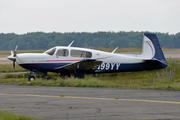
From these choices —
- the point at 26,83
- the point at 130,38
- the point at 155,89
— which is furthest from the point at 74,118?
the point at 130,38

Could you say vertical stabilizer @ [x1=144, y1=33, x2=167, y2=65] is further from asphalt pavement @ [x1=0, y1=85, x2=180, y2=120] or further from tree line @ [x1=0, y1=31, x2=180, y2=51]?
tree line @ [x1=0, y1=31, x2=180, y2=51]

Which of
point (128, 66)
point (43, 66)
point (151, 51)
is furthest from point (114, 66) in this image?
point (43, 66)

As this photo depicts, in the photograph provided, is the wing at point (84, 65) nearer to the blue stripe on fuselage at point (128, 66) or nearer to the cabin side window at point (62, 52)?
the blue stripe on fuselage at point (128, 66)

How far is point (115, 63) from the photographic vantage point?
741 inches

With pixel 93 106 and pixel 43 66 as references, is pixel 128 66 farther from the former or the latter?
pixel 93 106

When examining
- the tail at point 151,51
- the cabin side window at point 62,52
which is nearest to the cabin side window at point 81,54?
the cabin side window at point 62,52

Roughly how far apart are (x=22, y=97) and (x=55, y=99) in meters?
1.50

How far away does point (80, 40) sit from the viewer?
531 ft

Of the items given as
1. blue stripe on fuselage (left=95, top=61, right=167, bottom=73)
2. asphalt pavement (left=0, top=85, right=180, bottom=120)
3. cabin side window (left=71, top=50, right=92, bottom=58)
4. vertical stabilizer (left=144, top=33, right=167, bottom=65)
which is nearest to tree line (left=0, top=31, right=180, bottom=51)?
vertical stabilizer (left=144, top=33, right=167, bottom=65)

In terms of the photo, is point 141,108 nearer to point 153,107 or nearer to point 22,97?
point 153,107

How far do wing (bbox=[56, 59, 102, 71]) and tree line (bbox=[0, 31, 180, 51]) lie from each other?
128m

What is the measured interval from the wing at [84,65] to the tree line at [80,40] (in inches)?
5053

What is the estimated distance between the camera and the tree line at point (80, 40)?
152m

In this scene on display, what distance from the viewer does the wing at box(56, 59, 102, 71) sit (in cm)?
1741
